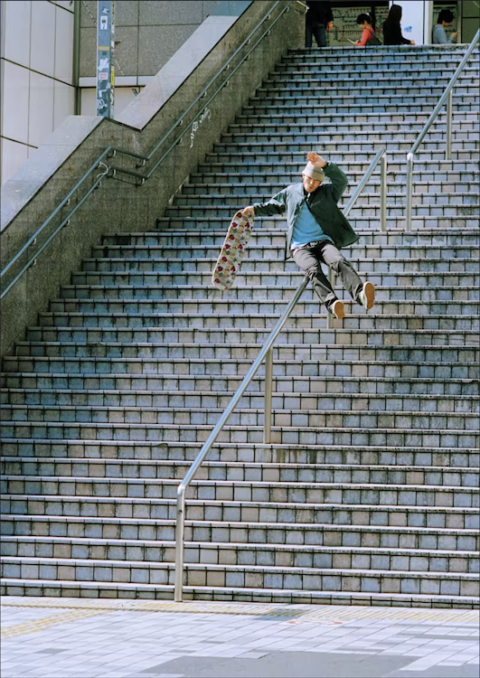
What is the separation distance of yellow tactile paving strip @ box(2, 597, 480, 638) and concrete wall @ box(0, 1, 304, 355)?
3384 millimetres

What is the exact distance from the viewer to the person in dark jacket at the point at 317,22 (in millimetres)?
17656

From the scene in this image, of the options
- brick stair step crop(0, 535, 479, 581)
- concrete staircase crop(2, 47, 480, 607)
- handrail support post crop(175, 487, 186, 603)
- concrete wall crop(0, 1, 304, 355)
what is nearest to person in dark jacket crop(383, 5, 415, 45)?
concrete wall crop(0, 1, 304, 355)

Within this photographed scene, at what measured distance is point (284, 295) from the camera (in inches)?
459

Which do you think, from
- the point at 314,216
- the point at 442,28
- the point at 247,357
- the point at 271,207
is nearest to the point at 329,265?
the point at 314,216

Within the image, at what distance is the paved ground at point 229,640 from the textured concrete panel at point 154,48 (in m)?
10.4

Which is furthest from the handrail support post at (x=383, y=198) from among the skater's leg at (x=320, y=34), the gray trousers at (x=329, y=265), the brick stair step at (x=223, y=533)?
the skater's leg at (x=320, y=34)

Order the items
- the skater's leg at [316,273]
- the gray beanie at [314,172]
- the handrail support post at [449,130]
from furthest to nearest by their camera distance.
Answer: the handrail support post at [449,130] → the gray beanie at [314,172] → the skater's leg at [316,273]

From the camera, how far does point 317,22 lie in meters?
17.7

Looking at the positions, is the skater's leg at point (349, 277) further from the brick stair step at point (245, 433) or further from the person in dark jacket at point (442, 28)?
the person in dark jacket at point (442, 28)

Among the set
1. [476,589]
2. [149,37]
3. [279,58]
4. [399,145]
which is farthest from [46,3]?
[476,589]

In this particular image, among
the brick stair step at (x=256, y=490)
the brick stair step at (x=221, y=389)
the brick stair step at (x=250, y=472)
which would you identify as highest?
the brick stair step at (x=221, y=389)

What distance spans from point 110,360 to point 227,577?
110 inches

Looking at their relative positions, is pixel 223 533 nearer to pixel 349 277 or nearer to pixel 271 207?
pixel 349 277

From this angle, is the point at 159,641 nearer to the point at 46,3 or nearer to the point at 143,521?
the point at 143,521
